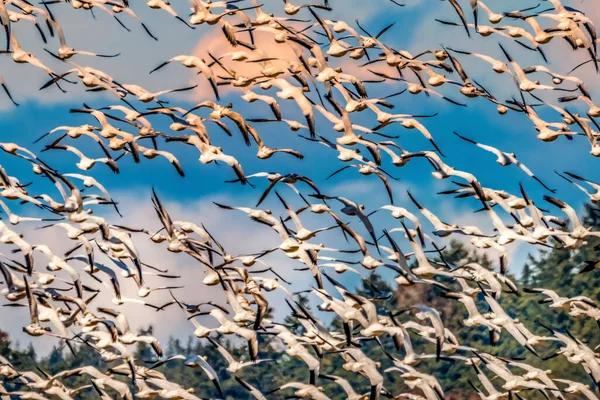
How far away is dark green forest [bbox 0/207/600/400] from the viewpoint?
75.7 m

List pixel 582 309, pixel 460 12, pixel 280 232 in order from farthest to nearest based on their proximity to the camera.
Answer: pixel 582 309, pixel 280 232, pixel 460 12

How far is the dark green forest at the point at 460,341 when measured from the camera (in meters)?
75.7

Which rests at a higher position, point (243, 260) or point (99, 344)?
point (243, 260)

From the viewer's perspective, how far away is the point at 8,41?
3002cm

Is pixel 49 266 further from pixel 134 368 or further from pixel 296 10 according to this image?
pixel 296 10

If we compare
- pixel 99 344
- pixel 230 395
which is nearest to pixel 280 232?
pixel 99 344

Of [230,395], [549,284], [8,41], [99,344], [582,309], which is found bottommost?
[230,395]

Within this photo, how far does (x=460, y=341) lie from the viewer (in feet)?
273

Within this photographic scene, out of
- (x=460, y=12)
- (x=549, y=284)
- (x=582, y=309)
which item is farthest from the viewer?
(x=549, y=284)

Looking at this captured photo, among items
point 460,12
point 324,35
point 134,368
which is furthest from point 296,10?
point 134,368

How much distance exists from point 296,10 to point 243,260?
575 centimetres

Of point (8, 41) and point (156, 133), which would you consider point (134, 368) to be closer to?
point (156, 133)

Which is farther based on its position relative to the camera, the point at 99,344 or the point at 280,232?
the point at 99,344

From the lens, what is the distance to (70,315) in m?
34.2
